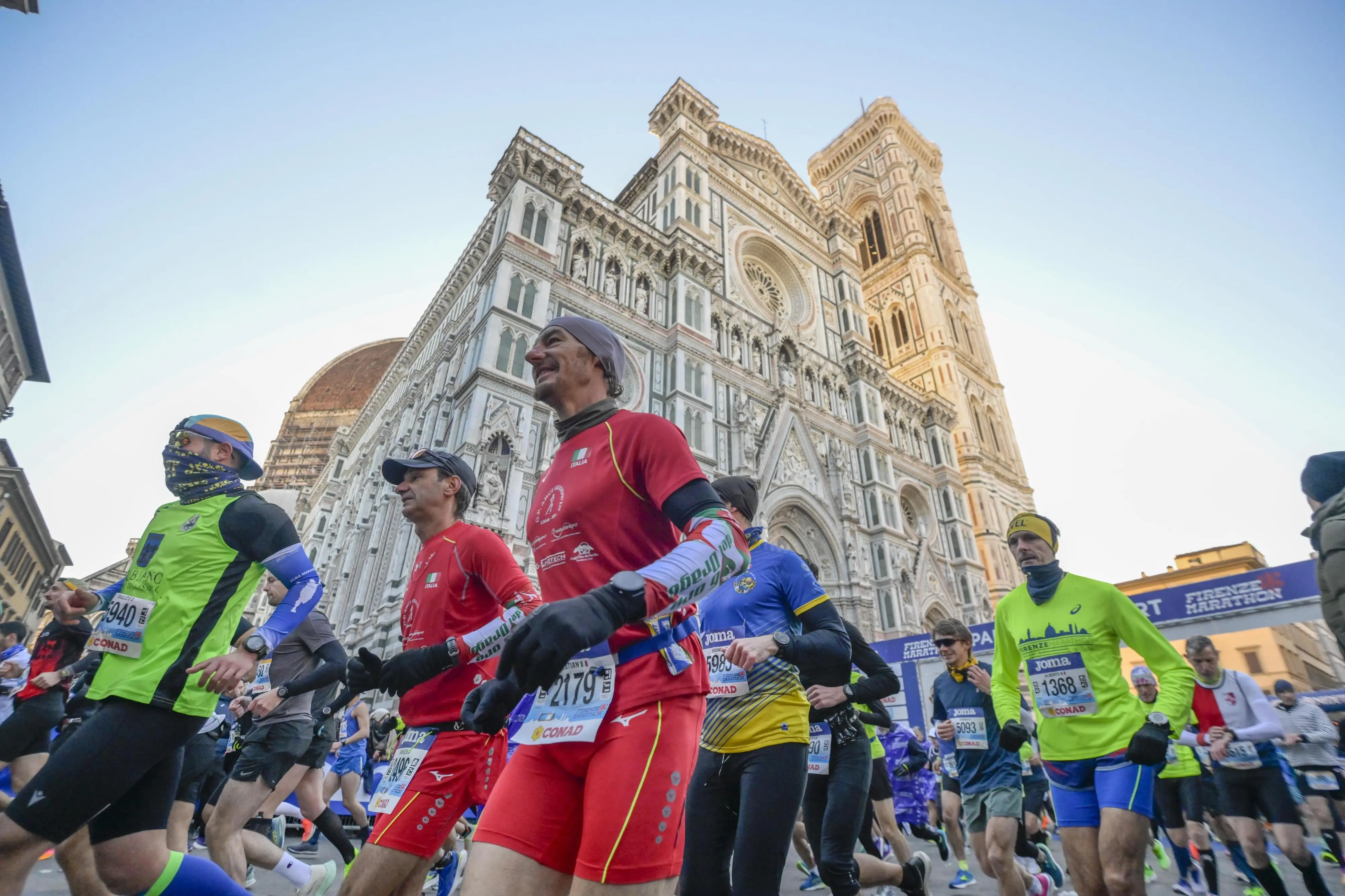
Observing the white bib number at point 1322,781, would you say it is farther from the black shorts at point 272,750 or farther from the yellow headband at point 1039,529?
the black shorts at point 272,750

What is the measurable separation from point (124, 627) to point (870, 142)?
169 ft

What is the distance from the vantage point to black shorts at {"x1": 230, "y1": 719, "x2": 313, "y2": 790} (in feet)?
13.2

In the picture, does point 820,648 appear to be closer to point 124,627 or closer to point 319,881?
point 124,627

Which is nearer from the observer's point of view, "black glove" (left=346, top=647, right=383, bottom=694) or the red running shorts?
the red running shorts

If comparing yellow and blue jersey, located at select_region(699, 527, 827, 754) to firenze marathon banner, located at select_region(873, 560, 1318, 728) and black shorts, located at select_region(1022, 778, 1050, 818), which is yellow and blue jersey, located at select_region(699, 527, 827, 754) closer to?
black shorts, located at select_region(1022, 778, 1050, 818)

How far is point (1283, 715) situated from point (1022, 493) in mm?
30778

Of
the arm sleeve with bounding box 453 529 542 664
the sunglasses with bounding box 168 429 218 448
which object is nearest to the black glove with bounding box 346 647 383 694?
the arm sleeve with bounding box 453 529 542 664

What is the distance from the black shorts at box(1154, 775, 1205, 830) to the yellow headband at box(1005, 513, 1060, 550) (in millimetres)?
4023

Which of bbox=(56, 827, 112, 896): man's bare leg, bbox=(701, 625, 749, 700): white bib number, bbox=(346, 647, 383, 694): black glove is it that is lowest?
bbox=(56, 827, 112, 896): man's bare leg

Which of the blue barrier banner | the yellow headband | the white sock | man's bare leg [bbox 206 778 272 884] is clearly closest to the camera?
man's bare leg [bbox 206 778 272 884]

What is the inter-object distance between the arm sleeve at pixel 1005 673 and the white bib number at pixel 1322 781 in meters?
4.89

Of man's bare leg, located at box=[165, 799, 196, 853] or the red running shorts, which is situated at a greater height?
the red running shorts

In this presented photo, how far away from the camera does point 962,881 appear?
5906 mm

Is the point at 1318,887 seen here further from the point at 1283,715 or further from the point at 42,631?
the point at 42,631
